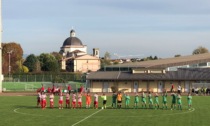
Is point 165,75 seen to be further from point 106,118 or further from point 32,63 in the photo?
point 32,63

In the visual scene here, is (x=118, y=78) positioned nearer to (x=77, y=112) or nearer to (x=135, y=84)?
(x=135, y=84)

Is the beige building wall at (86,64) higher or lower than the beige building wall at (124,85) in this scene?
higher

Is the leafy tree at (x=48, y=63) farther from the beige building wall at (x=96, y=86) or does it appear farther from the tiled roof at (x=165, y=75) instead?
the beige building wall at (x=96, y=86)

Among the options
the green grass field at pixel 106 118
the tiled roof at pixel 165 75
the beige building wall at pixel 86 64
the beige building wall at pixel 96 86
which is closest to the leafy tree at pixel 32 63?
the beige building wall at pixel 86 64

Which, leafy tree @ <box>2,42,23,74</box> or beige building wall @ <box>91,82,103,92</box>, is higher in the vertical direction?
leafy tree @ <box>2,42,23,74</box>

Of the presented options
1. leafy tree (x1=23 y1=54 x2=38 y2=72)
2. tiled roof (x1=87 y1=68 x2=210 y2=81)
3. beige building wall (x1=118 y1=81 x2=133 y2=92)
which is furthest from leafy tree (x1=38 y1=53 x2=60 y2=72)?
beige building wall (x1=118 y1=81 x2=133 y2=92)

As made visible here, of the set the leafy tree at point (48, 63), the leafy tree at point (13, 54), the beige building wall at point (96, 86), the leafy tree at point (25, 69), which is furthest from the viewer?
the leafy tree at point (48, 63)

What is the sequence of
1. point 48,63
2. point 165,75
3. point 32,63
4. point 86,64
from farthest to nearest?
point 86,64
point 32,63
point 48,63
point 165,75

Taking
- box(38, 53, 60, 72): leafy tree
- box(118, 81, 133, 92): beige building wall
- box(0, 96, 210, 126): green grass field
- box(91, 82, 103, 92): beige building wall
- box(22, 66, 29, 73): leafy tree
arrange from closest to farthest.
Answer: box(0, 96, 210, 126): green grass field
box(118, 81, 133, 92): beige building wall
box(91, 82, 103, 92): beige building wall
box(22, 66, 29, 73): leafy tree
box(38, 53, 60, 72): leafy tree

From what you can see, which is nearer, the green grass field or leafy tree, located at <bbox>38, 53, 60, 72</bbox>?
the green grass field

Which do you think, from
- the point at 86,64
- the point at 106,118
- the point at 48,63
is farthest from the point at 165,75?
the point at 86,64

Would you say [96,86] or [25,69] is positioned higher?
[25,69]

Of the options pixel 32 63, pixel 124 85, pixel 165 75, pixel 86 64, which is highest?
pixel 86 64

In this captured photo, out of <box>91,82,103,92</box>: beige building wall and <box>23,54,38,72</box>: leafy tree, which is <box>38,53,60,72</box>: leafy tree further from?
<box>91,82,103,92</box>: beige building wall
